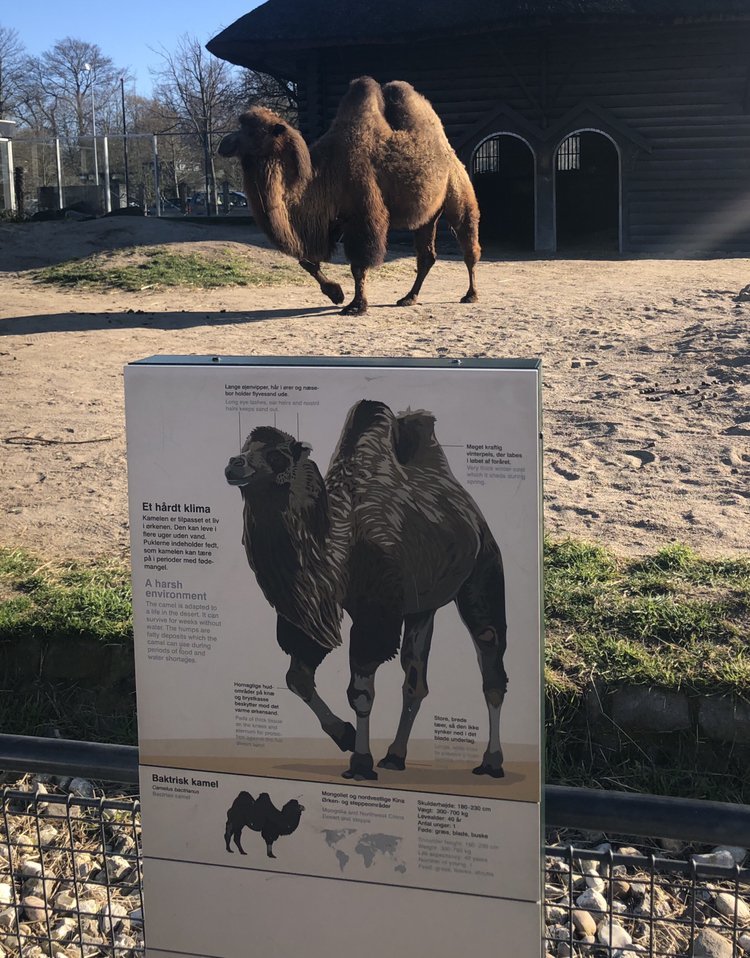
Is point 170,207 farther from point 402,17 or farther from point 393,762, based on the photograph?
point 393,762

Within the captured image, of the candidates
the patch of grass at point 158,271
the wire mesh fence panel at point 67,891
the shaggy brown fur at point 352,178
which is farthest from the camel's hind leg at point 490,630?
the patch of grass at point 158,271

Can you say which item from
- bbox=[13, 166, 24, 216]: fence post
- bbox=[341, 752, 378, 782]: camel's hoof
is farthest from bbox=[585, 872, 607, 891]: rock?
bbox=[13, 166, 24, 216]: fence post

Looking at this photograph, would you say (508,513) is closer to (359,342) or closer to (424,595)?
(424,595)

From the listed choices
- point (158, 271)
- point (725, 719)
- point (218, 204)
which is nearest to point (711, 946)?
point (725, 719)

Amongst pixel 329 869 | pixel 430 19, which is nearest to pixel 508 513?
pixel 329 869

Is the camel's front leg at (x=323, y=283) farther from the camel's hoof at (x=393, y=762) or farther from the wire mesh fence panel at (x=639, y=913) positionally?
the camel's hoof at (x=393, y=762)

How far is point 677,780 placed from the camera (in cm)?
334

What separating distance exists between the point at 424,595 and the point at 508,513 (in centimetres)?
18

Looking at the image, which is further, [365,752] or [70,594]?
[70,594]

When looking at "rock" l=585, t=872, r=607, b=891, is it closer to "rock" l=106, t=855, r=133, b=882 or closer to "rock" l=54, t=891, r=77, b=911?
"rock" l=106, t=855, r=133, b=882

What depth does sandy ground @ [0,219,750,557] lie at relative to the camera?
5156mm

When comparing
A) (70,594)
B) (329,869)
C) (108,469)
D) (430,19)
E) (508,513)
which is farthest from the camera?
(430,19)

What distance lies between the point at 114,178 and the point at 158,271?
19.0m

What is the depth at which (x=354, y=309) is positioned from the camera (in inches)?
419
